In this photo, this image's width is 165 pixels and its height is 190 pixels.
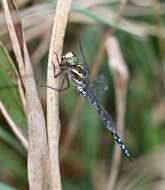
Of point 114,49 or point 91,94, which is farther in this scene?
point 114,49

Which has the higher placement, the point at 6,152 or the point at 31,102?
the point at 6,152

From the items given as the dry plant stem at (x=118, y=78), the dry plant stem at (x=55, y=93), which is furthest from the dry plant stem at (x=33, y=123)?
the dry plant stem at (x=118, y=78)

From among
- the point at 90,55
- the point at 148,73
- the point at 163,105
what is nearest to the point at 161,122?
the point at 163,105

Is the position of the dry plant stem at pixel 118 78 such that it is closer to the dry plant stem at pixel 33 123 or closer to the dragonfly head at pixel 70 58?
the dragonfly head at pixel 70 58

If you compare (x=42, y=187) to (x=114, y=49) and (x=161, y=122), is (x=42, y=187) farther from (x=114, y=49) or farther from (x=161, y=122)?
(x=161, y=122)

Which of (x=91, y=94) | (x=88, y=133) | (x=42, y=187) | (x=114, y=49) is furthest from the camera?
(x=88, y=133)

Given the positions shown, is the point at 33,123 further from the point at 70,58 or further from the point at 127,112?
the point at 127,112
